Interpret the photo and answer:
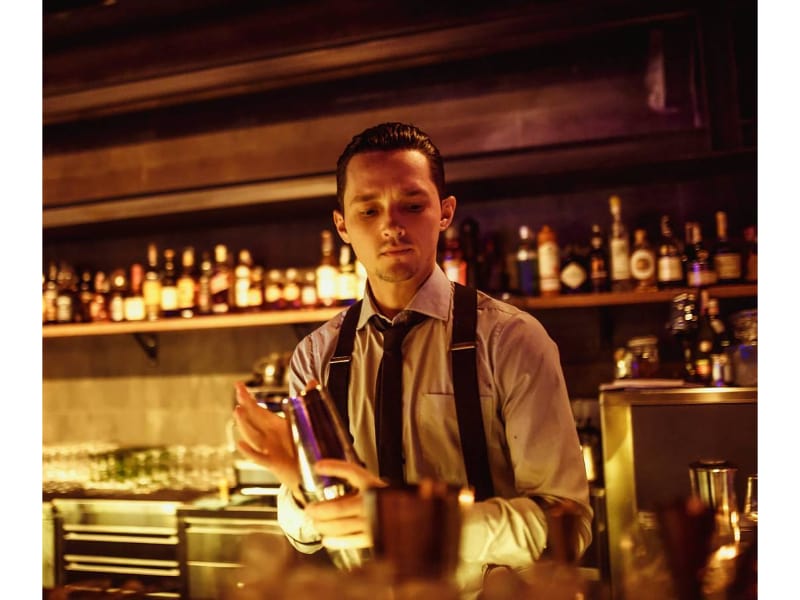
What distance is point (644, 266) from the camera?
271 centimetres

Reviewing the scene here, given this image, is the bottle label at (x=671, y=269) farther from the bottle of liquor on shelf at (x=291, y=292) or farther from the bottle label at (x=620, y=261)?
the bottle of liquor on shelf at (x=291, y=292)

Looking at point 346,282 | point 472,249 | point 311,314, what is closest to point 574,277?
point 472,249

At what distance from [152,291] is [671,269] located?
7.50ft

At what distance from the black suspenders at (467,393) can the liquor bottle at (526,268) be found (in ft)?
5.12

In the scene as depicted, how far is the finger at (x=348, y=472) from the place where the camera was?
789 millimetres

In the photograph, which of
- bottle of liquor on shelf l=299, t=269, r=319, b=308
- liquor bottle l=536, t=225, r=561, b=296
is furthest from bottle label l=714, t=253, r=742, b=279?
bottle of liquor on shelf l=299, t=269, r=319, b=308

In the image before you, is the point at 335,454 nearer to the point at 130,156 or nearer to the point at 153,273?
the point at 153,273

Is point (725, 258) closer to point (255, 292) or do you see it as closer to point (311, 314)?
point (311, 314)

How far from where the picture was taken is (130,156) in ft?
12.3

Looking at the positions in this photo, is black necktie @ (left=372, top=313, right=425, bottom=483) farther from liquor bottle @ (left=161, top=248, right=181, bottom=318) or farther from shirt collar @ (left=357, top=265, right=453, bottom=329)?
liquor bottle @ (left=161, top=248, right=181, bottom=318)

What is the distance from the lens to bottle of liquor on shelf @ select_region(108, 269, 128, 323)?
3.39 meters
